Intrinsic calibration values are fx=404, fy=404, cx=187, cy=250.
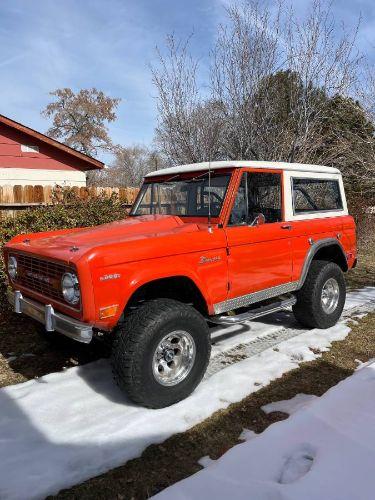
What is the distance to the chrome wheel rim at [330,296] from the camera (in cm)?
518

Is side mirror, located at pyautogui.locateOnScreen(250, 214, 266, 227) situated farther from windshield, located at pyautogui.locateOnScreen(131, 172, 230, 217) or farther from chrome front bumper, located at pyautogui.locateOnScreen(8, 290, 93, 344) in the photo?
chrome front bumper, located at pyautogui.locateOnScreen(8, 290, 93, 344)

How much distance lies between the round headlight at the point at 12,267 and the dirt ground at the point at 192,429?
0.91m

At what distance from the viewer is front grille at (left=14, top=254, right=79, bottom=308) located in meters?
3.21

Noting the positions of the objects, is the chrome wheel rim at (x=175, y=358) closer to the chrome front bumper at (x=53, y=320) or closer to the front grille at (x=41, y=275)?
the chrome front bumper at (x=53, y=320)

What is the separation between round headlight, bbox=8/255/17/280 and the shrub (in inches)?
64.6

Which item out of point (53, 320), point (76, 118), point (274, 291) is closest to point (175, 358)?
point (53, 320)

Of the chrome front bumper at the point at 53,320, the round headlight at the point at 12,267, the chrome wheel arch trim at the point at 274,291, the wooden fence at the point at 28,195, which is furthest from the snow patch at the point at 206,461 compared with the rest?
the wooden fence at the point at 28,195

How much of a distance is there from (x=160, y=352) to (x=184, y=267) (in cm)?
73

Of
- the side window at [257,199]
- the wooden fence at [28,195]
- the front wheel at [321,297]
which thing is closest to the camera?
the side window at [257,199]

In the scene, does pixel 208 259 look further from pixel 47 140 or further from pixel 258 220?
pixel 47 140

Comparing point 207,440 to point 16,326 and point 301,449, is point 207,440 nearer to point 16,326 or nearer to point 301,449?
point 301,449

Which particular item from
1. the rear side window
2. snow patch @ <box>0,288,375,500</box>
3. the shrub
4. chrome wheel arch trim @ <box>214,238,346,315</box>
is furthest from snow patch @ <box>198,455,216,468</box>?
the shrub

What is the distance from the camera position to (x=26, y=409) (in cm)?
336

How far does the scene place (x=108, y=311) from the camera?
2.99 m
